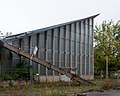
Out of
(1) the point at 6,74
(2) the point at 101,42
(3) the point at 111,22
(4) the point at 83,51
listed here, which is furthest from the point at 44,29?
(3) the point at 111,22

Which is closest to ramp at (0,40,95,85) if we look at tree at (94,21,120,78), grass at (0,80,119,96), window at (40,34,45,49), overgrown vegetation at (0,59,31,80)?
grass at (0,80,119,96)

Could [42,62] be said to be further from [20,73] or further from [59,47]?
[59,47]

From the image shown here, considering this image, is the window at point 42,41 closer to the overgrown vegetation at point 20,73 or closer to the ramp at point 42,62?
the overgrown vegetation at point 20,73

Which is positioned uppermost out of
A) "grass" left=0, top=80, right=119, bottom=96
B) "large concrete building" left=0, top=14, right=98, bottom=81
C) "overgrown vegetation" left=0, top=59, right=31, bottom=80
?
"large concrete building" left=0, top=14, right=98, bottom=81

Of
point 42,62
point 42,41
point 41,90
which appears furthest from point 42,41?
point 41,90

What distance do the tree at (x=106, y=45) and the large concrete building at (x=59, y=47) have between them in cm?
1227

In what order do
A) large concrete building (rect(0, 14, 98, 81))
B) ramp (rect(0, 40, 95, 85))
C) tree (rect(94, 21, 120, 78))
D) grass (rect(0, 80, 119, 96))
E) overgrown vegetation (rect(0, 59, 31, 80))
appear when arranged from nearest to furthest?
grass (rect(0, 80, 119, 96))
ramp (rect(0, 40, 95, 85))
overgrown vegetation (rect(0, 59, 31, 80))
large concrete building (rect(0, 14, 98, 81))
tree (rect(94, 21, 120, 78))

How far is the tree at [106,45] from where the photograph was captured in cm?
6081

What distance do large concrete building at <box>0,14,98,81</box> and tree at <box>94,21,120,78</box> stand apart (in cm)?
1227

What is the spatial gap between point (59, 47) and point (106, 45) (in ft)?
75.2

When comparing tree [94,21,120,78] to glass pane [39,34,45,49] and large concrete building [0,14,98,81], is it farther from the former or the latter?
glass pane [39,34,45,49]

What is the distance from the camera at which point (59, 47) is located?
40.5 m

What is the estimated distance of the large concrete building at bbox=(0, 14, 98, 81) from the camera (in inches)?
1305

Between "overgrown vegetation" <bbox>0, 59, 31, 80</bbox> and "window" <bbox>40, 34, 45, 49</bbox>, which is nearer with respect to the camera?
"overgrown vegetation" <bbox>0, 59, 31, 80</bbox>
